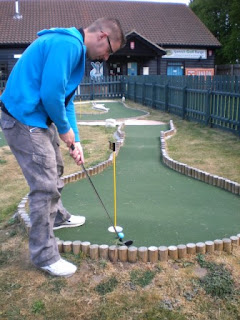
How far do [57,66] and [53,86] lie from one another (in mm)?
122

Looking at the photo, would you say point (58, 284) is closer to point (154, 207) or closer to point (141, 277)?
point (141, 277)

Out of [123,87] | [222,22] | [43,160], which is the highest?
[222,22]

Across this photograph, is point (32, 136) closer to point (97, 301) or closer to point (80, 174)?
point (97, 301)

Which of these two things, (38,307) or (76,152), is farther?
(76,152)

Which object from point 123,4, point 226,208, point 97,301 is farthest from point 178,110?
point 123,4

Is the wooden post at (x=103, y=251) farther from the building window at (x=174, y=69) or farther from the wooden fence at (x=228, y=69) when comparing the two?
the wooden fence at (x=228, y=69)

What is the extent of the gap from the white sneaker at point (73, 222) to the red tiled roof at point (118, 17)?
21.9 meters

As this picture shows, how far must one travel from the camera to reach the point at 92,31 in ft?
8.03

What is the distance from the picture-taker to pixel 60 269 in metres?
2.74

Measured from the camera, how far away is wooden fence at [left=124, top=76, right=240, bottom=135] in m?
8.81

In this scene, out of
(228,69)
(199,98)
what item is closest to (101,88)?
(199,98)

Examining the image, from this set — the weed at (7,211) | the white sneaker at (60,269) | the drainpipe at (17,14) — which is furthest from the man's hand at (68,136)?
the drainpipe at (17,14)

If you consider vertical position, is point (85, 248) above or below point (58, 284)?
above

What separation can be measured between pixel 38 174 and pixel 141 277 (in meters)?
1.08
